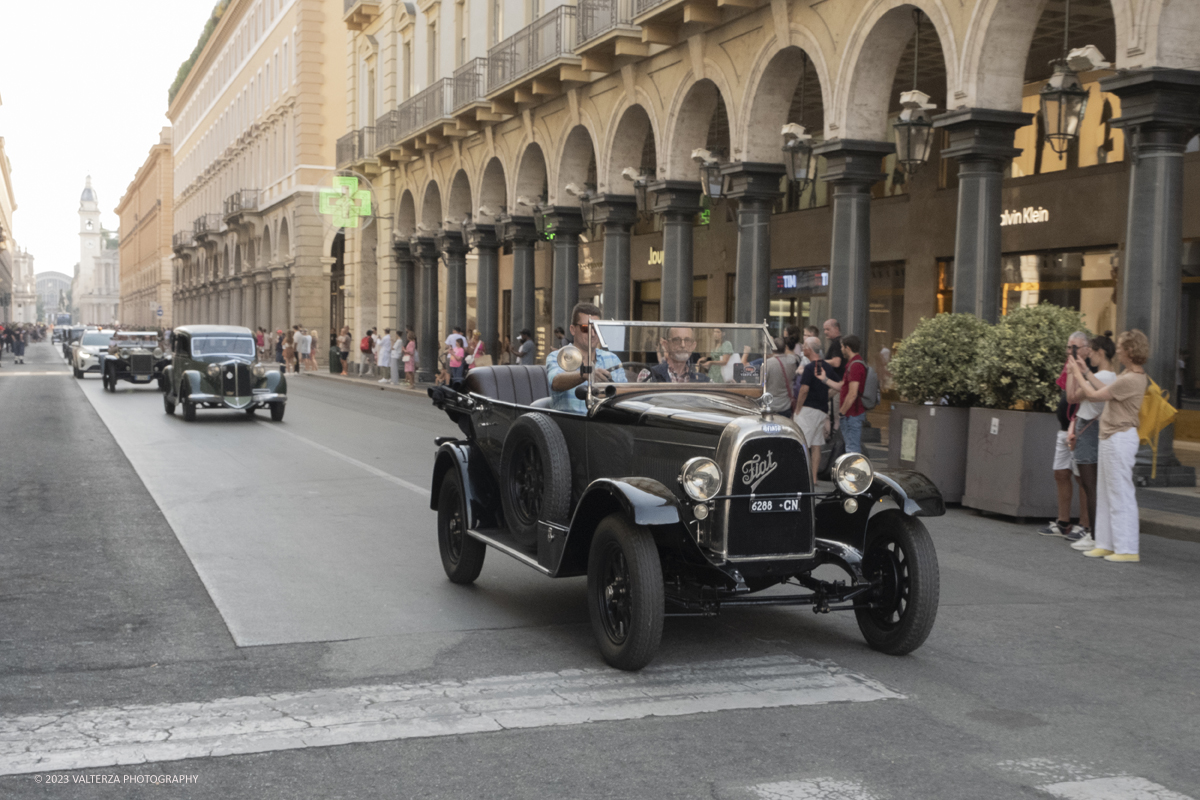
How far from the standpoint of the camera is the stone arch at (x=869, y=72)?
16.7 metres

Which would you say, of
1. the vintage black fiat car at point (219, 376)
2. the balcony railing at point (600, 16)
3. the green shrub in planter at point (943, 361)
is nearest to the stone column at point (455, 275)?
the balcony railing at point (600, 16)

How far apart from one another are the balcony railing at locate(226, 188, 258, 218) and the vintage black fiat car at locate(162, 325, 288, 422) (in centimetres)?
3927

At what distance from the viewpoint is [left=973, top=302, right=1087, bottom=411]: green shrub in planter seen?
1103 cm

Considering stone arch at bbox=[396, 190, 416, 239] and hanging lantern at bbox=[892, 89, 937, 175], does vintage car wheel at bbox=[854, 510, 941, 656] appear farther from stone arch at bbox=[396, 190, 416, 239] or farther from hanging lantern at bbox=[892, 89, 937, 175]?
stone arch at bbox=[396, 190, 416, 239]

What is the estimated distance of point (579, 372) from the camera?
263 inches

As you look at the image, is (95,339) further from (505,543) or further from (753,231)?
(505,543)

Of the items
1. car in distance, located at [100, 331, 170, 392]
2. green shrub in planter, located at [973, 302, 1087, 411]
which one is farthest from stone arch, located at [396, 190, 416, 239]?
green shrub in planter, located at [973, 302, 1087, 411]

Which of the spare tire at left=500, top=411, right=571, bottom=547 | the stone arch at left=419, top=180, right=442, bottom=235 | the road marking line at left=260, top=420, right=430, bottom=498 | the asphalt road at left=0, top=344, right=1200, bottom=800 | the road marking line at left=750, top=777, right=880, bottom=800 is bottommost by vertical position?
the road marking line at left=260, top=420, right=430, bottom=498

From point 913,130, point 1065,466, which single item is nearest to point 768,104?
point 913,130

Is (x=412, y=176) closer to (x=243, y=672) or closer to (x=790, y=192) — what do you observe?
(x=790, y=192)

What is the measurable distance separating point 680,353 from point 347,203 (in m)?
34.3

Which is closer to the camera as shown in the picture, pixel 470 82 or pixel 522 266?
pixel 522 266

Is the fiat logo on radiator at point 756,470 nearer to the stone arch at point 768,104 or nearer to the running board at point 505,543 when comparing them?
the running board at point 505,543

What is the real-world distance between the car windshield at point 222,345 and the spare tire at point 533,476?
16120 millimetres
